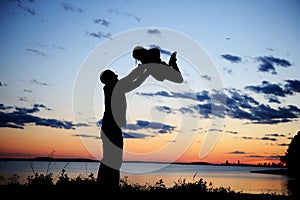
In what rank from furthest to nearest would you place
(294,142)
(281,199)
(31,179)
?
(294,142), (281,199), (31,179)

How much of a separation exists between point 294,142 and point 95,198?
234 ft

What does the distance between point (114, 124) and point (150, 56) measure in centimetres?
185

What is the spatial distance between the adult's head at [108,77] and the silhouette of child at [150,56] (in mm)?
703

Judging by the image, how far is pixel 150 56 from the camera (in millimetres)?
8055

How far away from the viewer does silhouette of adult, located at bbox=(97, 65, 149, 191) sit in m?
7.99

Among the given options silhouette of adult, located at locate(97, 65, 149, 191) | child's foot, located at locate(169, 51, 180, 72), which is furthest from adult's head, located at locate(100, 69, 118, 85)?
child's foot, located at locate(169, 51, 180, 72)

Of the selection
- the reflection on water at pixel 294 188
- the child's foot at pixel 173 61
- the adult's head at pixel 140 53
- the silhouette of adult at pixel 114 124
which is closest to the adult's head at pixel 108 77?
the silhouette of adult at pixel 114 124

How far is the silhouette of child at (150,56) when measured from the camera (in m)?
8.05

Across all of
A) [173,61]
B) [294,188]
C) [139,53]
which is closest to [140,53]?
[139,53]

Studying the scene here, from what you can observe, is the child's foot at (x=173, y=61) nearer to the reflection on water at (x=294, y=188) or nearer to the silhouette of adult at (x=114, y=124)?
the silhouette of adult at (x=114, y=124)

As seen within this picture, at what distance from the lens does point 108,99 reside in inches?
326

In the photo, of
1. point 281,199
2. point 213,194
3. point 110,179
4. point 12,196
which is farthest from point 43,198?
point 281,199

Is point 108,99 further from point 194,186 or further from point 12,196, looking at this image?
point 194,186

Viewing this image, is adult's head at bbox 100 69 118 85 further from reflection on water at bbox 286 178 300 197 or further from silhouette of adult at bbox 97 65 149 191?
reflection on water at bbox 286 178 300 197
